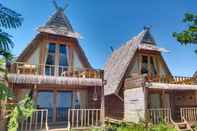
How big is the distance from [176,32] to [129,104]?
6519 mm

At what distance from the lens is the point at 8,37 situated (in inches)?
73.9

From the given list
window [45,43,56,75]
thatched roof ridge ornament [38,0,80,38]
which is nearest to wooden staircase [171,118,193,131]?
window [45,43,56,75]

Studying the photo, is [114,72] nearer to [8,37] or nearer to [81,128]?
[81,128]

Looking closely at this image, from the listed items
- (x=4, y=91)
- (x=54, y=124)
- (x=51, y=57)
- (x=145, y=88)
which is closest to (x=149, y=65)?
(x=145, y=88)

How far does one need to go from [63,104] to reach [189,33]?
9440 millimetres

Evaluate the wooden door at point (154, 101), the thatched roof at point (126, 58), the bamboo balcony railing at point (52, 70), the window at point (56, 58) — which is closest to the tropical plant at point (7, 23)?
the bamboo balcony railing at point (52, 70)

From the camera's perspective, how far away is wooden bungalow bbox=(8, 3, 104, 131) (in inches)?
529

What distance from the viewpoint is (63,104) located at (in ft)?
49.2

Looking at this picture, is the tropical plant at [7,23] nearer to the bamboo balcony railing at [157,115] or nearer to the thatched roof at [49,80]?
the thatched roof at [49,80]

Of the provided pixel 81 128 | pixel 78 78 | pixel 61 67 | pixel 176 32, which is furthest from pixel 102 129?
pixel 176 32

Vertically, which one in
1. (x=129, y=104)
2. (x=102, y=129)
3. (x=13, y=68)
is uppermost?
(x=13, y=68)

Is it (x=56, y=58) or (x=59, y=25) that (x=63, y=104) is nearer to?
(x=56, y=58)

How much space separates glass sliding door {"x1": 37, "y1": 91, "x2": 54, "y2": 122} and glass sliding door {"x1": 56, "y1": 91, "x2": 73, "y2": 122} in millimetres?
462

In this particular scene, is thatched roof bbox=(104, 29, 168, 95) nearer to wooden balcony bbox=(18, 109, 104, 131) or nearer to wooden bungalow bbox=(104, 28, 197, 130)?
wooden bungalow bbox=(104, 28, 197, 130)
